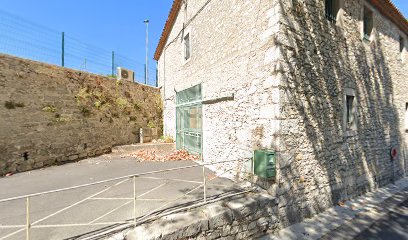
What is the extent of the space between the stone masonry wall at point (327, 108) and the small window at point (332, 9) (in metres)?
0.18

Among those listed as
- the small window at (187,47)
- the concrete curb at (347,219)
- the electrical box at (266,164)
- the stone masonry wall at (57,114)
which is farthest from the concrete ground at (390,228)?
the stone masonry wall at (57,114)

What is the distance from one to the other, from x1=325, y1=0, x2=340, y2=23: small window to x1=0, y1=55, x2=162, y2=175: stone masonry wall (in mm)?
9341

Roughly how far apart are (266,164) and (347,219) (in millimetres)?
2584

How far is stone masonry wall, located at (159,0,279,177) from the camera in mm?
4523

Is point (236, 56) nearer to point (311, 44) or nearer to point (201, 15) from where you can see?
point (311, 44)

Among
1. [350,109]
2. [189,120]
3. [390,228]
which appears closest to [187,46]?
[189,120]

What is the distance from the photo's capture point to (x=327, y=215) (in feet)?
15.8

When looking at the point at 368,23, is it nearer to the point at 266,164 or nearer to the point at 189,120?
the point at 266,164

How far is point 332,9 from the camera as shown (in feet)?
19.0

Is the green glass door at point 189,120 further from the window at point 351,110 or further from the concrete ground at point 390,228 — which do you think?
the concrete ground at point 390,228

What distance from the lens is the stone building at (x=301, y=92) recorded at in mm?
4430

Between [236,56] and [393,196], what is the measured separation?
22.2 ft

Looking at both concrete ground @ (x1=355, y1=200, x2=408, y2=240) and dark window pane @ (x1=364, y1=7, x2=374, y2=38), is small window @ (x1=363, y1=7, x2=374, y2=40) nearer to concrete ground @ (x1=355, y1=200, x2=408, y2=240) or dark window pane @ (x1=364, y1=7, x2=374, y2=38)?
dark window pane @ (x1=364, y1=7, x2=374, y2=38)

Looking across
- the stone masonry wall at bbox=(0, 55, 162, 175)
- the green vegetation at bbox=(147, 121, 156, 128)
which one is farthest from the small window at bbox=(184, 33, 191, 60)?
the green vegetation at bbox=(147, 121, 156, 128)
